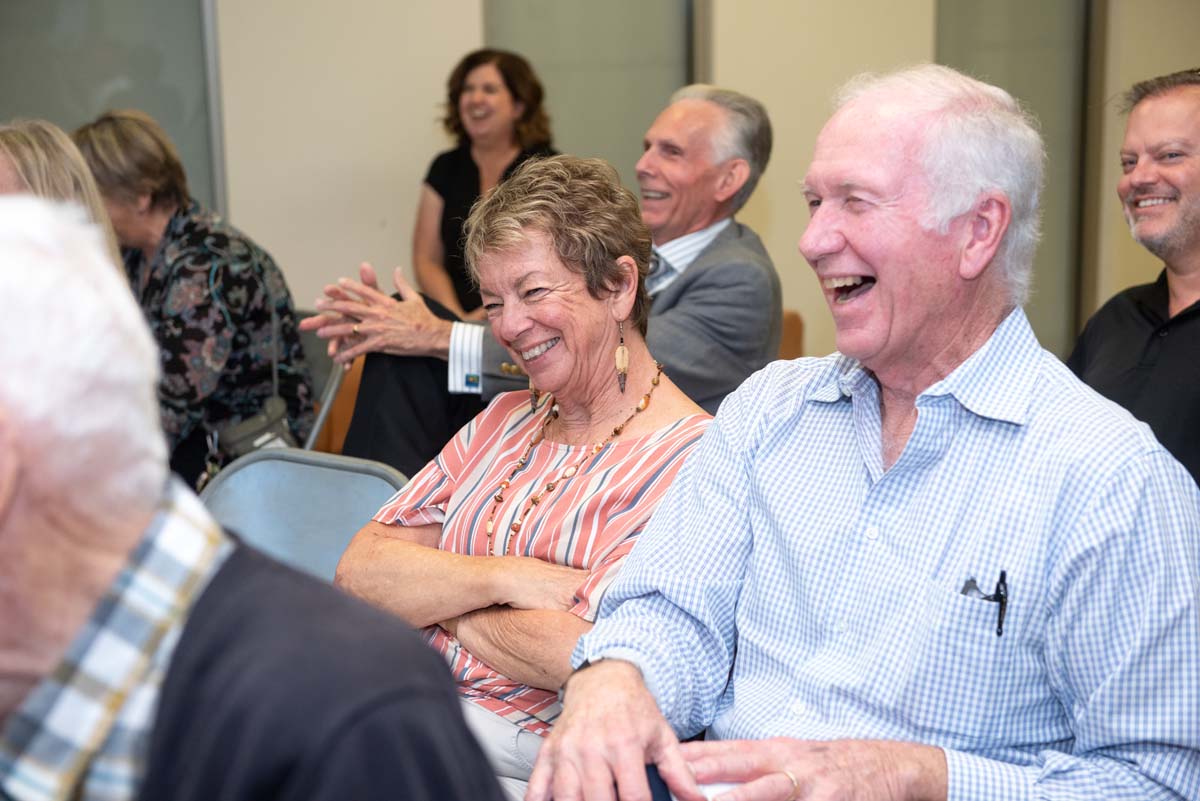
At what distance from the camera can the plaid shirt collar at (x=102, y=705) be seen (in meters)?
0.86

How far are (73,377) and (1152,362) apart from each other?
255 centimetres

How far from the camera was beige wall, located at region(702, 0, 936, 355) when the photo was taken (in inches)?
221

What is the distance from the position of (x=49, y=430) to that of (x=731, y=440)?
1.13 metres

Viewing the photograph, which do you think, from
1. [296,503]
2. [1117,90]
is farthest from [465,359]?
[1117,90]

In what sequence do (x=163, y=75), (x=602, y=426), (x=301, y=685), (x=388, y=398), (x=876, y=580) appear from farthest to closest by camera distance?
(x=163, y=75) → (x=388, y=398) → (x=602, y=426) → (x=876, y=580) → (x=301, y=685)

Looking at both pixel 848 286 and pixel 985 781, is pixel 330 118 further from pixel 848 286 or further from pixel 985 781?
pixel 985 781

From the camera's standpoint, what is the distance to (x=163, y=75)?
5.13m

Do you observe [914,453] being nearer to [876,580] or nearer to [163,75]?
[876,580]

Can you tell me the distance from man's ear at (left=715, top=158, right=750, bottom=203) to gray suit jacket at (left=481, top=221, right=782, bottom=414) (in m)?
0.28

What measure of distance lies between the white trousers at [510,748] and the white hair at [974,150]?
37.1 inches

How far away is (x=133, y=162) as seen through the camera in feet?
11.4

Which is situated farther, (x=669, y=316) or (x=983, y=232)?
(x=669, y=316)

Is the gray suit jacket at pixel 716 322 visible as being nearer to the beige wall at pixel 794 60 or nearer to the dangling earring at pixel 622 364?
the dangling earring at pixel 622 364

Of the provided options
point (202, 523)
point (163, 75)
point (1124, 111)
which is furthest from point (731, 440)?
point (163, 75)
